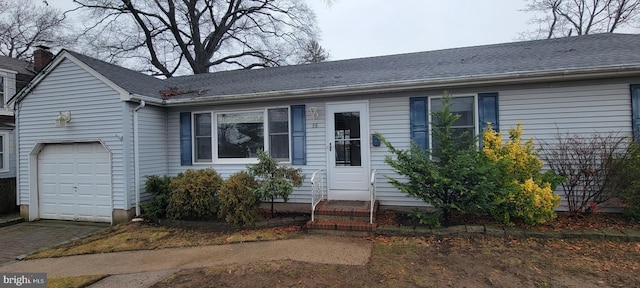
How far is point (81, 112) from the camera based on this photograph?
277 inches

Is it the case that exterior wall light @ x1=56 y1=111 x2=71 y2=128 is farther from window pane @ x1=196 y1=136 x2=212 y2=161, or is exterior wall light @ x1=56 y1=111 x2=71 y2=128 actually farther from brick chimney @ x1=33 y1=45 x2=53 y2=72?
brick chimney @ x1=33 y1=45 x2=53 y2=72

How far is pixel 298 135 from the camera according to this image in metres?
6.83

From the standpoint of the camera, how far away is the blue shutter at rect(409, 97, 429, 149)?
6.13 m

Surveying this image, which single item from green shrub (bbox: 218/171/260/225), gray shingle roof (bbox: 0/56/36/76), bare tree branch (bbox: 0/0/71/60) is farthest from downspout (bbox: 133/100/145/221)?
bare tree branch (bbox: 0/0/71/60)

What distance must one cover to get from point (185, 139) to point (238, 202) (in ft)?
9.01

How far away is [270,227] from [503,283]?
3.90 meters

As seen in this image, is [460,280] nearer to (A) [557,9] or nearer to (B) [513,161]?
(B) [513,161]

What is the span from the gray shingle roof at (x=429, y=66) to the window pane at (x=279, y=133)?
A: 23.0 inches

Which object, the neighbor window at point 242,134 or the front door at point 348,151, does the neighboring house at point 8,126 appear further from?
the front door at point 348,151

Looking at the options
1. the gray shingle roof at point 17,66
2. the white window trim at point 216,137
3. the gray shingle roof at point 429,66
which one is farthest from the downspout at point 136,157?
the gray shingle roof at point 17,66

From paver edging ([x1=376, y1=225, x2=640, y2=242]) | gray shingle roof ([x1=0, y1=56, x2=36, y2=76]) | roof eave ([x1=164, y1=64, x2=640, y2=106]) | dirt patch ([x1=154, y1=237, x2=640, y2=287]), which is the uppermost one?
gray shingle roof ([x1=0, y1=56, x2=36, y2=76])

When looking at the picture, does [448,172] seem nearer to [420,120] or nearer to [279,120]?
[420,120]

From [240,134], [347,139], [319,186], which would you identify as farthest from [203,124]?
[347,139]

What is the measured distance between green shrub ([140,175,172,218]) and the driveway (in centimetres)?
105
